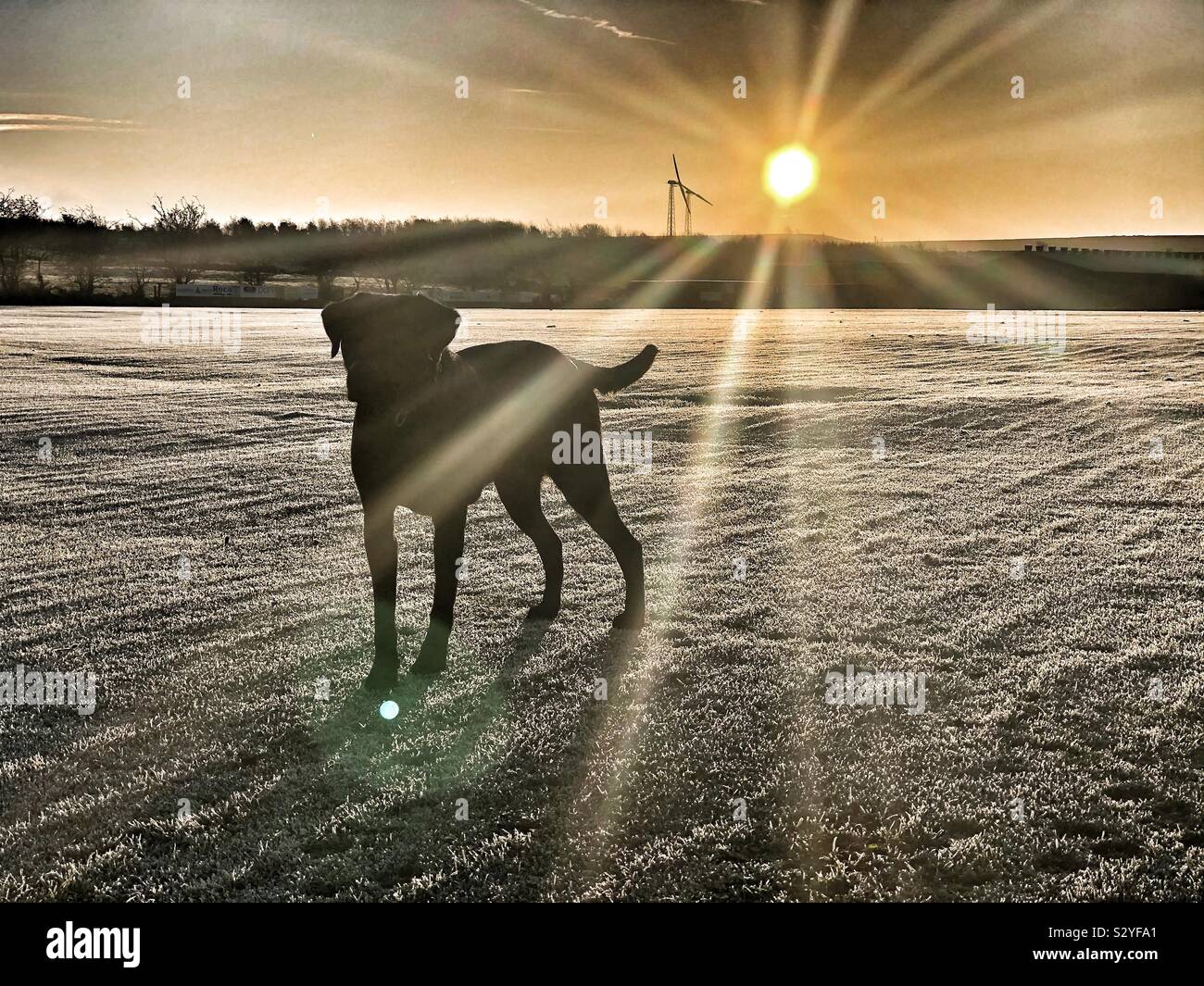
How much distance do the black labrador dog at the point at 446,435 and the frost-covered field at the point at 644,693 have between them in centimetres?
48

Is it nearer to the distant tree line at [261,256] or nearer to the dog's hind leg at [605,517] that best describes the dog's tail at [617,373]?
the dog's hind leg at [605,517]

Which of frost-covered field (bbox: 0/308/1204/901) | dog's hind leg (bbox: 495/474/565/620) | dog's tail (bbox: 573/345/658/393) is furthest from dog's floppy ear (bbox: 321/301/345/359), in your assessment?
frost-covered field (bbox: 0/308/1204/901)

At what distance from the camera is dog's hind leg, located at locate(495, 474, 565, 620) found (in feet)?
16.9

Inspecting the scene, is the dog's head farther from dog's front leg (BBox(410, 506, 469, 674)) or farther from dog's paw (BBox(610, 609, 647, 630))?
dog's paw (BBox(610, 609, 647, 630))

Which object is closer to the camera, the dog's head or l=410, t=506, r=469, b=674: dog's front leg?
the dog's head

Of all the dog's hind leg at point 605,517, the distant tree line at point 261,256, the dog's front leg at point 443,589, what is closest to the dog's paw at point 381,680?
the dog's front leg at point 443,589

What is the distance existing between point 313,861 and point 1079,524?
7542mm

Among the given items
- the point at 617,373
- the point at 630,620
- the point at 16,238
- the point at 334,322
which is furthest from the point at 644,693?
the point at 16,238

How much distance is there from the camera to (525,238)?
289 ft

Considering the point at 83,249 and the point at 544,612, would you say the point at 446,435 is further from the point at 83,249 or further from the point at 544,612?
the point at 83,249

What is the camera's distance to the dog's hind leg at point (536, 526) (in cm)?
514

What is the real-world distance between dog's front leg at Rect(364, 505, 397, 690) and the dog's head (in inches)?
24.1

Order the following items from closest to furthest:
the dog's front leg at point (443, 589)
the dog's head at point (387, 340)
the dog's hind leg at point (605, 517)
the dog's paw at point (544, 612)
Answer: the dog's head at point (387, 340)
the dog's front leg at point (443, 589)
the dog's hind leg at point (605, 517)
the dog's paw at point (544, 612)
